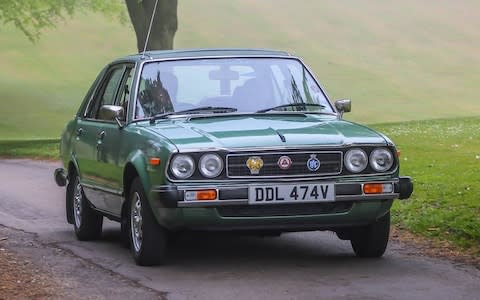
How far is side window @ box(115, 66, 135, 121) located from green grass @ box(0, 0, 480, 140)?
117 ft

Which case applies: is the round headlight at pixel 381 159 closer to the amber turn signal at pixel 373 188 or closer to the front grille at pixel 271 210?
the amber turn signal at pixel 373 188

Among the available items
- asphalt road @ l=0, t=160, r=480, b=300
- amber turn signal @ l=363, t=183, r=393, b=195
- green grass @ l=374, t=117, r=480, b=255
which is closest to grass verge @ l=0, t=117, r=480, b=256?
green grass @ l=374, t=117, r=480, b=255

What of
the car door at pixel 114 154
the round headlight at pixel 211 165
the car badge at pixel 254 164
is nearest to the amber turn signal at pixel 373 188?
the car badge at pixel 254 164

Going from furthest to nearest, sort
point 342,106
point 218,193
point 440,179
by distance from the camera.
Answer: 1. point 440,179
2. point 342,106
3. point 218,193

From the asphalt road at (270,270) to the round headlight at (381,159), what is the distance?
75 cm

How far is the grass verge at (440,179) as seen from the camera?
11.2m

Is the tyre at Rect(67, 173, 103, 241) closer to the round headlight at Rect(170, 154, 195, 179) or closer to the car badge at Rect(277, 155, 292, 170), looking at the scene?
the round headlight at Rect(170, 154, 195, 179)

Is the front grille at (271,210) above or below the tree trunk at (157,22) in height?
below

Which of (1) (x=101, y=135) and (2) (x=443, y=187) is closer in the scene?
(1) (x=101, y=135)

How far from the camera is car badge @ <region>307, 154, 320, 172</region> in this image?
29.0 ft

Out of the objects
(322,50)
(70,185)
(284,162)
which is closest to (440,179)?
(70,185)

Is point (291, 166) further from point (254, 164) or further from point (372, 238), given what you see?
point (372, 238)

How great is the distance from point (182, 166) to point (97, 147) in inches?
80.3

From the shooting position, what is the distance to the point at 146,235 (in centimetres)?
905
